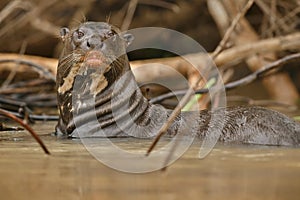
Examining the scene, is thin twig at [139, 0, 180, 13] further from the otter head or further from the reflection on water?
the reflection on water

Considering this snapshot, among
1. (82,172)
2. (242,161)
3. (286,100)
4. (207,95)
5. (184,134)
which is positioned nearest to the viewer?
(82,172)

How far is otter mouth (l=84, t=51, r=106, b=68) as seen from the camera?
9.07 ft

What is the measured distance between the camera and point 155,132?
281 cm

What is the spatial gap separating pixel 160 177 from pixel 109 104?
1255mm

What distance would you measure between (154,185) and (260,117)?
3.90 feet

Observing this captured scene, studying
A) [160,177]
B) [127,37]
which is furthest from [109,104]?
[160,177]

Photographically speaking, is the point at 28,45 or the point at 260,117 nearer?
the point at 260,117

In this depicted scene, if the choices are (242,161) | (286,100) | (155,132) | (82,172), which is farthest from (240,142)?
Result: (286,100)

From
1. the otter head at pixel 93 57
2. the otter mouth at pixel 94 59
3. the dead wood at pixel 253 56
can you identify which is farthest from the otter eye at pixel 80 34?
the dead wood at pixel 253 56

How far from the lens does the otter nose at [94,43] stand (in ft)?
9.19

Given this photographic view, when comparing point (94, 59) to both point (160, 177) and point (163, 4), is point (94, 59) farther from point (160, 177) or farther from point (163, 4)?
point (163, 4)

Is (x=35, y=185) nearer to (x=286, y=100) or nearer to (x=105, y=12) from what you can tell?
(x=286, y=100)

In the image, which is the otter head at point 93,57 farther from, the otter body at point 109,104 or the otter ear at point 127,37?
the otter ear at point 127,37

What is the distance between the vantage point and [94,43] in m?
2.80
